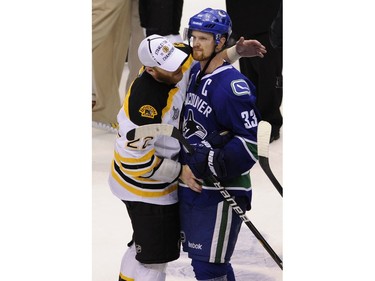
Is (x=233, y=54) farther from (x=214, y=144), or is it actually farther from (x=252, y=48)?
(x=214, y=144)

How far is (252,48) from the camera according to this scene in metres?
2.97

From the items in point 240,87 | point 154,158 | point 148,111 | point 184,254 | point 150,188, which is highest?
point 240,87

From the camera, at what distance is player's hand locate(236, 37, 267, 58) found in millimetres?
2947

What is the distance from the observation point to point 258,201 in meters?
2.97

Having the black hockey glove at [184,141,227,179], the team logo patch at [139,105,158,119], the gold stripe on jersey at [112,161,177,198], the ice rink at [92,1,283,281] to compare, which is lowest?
the ice rink at [92,1,283,281]

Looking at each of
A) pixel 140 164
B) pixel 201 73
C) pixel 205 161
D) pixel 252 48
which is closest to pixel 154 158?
pixel 140 164

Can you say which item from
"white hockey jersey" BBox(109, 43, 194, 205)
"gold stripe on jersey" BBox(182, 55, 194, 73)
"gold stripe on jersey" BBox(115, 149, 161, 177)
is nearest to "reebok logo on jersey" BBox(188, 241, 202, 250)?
"white hockey jersey" BBox(109, 43, 194, 205)

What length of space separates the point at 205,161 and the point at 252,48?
364mm

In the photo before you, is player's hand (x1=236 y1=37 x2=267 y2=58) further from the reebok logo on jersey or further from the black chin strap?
the reebok logo on jersey

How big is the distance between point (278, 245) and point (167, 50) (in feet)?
2.06

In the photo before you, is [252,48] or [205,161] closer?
[205,161]

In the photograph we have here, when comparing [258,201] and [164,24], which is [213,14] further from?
[258,201]

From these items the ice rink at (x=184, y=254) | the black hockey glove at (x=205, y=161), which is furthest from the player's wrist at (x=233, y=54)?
the black hockey glove at (x=205, y=161)

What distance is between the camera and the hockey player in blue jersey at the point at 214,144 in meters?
2.83
